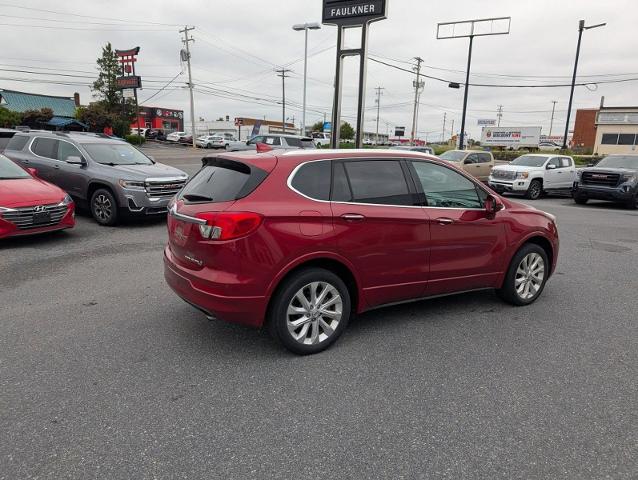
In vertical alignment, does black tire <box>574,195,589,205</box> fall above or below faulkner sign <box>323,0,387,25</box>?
below

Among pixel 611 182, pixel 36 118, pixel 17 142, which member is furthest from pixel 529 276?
pixel 36 118

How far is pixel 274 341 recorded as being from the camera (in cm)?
411

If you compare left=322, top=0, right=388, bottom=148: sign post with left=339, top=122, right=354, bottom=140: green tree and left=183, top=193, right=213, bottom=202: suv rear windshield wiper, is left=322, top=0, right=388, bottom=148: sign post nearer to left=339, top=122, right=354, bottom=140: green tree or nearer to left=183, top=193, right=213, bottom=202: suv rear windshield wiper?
left=183, top=193, right=213, bottom=202: suv rear windshield wiper

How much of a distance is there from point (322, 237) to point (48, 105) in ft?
201

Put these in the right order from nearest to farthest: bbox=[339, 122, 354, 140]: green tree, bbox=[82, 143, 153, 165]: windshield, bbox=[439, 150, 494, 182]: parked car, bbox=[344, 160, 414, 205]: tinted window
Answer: bbox=[344, 160, 414, 205]: tinted window → bbox=[82, 143, 153, 165]: windshield → bbox=[439, 150, 494, 182]: parked car → bbox=[339, 122, 354, 140]: green tree

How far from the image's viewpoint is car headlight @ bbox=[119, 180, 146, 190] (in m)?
8.98

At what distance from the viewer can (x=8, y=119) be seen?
133 feet

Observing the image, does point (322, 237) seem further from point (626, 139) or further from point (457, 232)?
point (626, 139)

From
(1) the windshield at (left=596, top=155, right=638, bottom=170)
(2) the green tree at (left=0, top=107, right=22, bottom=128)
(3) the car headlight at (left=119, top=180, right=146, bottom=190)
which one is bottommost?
(3) the car headlight at (left=119, top=180, right=146, bottom=190)

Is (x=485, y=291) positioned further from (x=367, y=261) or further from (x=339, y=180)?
(x=339, y=180)

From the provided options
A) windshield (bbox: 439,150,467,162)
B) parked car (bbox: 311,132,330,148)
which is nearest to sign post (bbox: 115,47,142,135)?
parked car (bbox: 311,132,330,148)

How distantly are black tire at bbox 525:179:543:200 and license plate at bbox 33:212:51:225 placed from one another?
52.5ft

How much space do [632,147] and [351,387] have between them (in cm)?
5850

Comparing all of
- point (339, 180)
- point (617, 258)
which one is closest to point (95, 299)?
point (339, 180)
